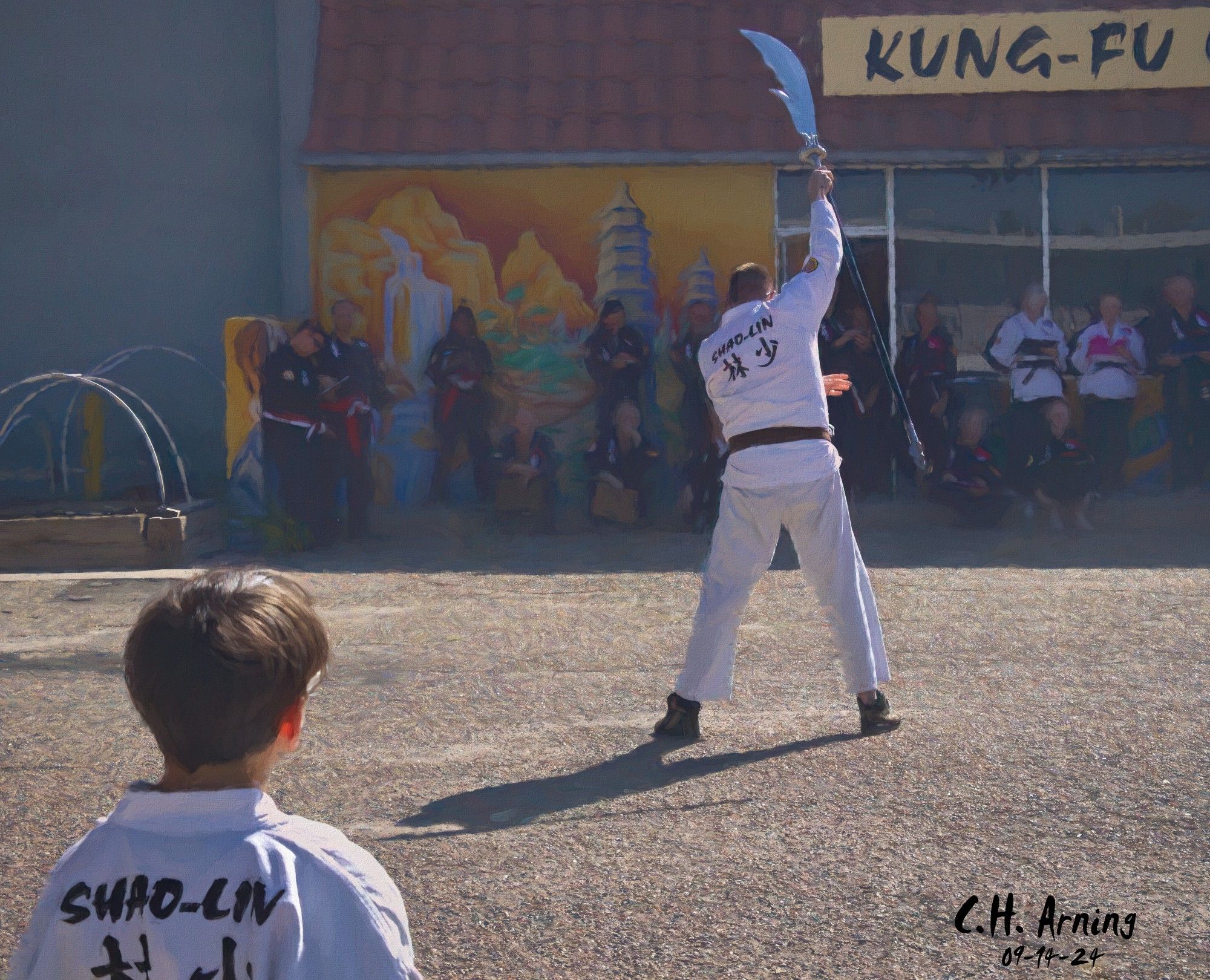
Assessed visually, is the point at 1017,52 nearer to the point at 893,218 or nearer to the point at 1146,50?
the point at 1146,50

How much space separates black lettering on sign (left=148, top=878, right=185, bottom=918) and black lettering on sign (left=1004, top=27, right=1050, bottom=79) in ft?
40.6

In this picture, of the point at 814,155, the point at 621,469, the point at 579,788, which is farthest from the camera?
the point at 621,469

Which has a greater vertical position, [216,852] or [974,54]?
[974,54]

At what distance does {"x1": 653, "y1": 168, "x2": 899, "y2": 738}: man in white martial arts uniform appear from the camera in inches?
217

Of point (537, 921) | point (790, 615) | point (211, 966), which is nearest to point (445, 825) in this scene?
point (537, 921)

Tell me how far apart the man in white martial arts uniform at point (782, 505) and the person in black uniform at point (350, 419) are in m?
6.40

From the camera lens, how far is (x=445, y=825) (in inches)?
178

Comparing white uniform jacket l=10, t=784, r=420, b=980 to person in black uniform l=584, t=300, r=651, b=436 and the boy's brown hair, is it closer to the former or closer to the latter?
the boy's brown hair

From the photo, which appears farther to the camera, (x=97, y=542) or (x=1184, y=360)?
(x=1184, y=360)

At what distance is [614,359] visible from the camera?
1230 cm

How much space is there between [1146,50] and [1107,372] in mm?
2851

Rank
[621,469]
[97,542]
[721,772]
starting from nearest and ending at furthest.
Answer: [721,772] → [97,542] → [621,469]

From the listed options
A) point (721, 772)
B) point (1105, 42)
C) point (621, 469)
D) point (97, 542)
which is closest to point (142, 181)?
point (97, 542)

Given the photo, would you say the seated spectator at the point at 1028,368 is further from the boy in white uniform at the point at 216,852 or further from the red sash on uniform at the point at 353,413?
the boy in white uniform at the point at 216,852
